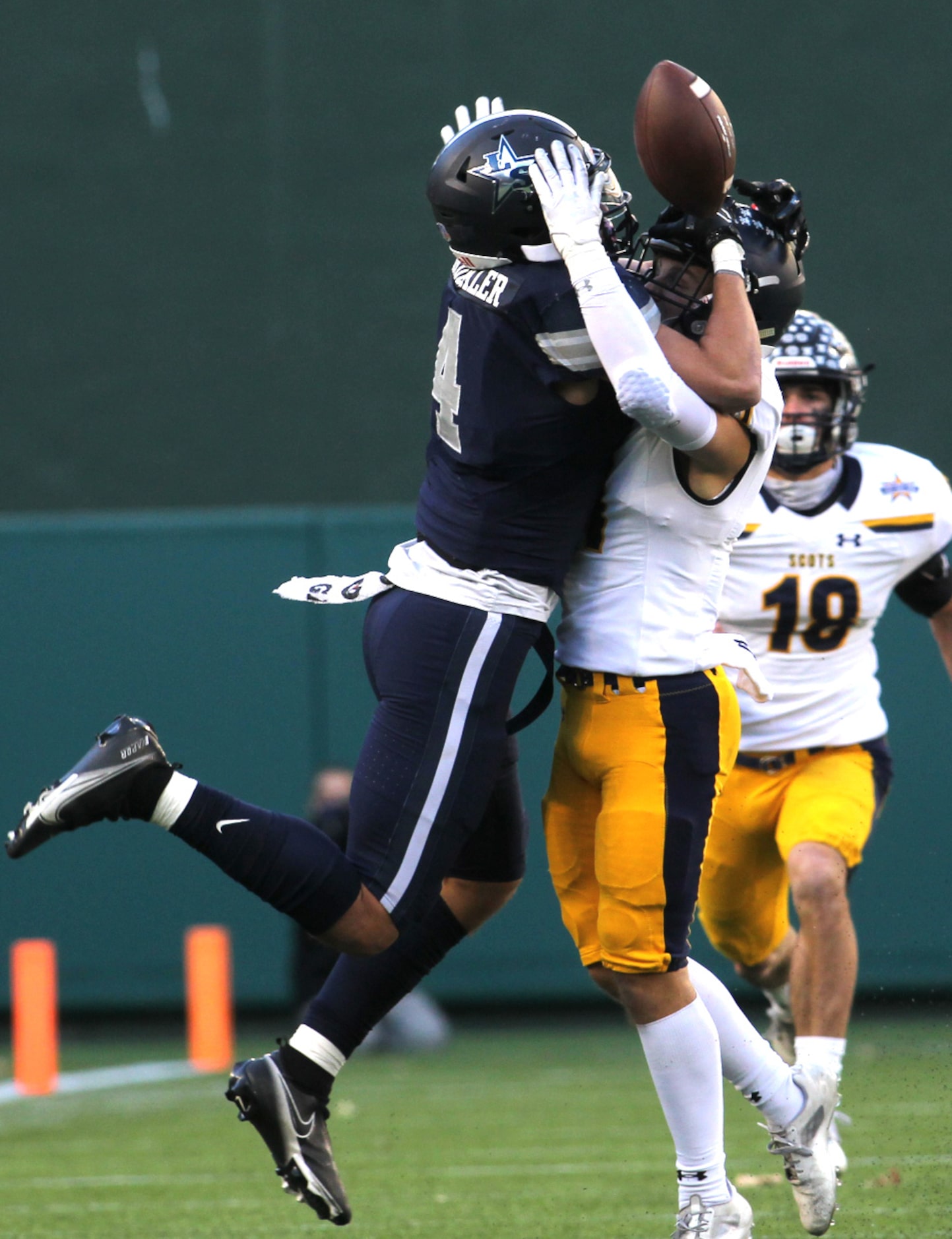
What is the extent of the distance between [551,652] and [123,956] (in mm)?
6437

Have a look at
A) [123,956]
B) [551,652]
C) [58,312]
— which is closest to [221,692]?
[123,956]

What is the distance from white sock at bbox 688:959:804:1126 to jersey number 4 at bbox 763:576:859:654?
1491mm

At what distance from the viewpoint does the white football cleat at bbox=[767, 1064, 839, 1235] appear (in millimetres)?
3855

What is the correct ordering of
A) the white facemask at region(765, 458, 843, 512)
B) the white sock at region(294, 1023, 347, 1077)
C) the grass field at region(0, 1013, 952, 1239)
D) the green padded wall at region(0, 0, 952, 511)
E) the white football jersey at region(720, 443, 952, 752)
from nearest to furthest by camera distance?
the white sock at region(294, 1023, 347, 1077), the grass field at region(0, 1013, 952, 1239), the white football jersey at region(720, 443, 952, 752), the white facemask at region(765, 458, 843, 512), the green padded wall at region(0, 0, 952, 511)

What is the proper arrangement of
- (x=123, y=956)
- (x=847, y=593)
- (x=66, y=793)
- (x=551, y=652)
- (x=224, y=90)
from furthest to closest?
(x=224, y=90) → (x=123, y=956) → (x=847, y=593) → (x=551, y=652) → (x=66, y=793)

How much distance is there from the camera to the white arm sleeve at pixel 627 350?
3.30 m

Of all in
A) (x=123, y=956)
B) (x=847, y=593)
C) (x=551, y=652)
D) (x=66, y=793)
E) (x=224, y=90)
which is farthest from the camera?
(x=224, y=90)

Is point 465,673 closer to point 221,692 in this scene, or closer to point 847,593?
point 847,593

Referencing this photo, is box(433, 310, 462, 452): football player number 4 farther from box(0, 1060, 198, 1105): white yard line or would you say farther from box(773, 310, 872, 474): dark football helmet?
box(0, 1060, 198, 1105): white yard line

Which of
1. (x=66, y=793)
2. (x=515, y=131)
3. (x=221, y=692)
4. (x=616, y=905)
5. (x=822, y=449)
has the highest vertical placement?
(x=515, y=131)

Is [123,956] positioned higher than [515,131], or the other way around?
[515,131]

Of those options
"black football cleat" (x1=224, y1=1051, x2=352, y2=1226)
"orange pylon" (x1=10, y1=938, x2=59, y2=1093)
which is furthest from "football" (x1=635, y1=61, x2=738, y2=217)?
"orange pylon" (x1=10, y1=938, x2=59, y2=1093)

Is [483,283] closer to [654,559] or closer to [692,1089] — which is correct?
[654,559]

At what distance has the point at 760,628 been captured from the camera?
204 inches
